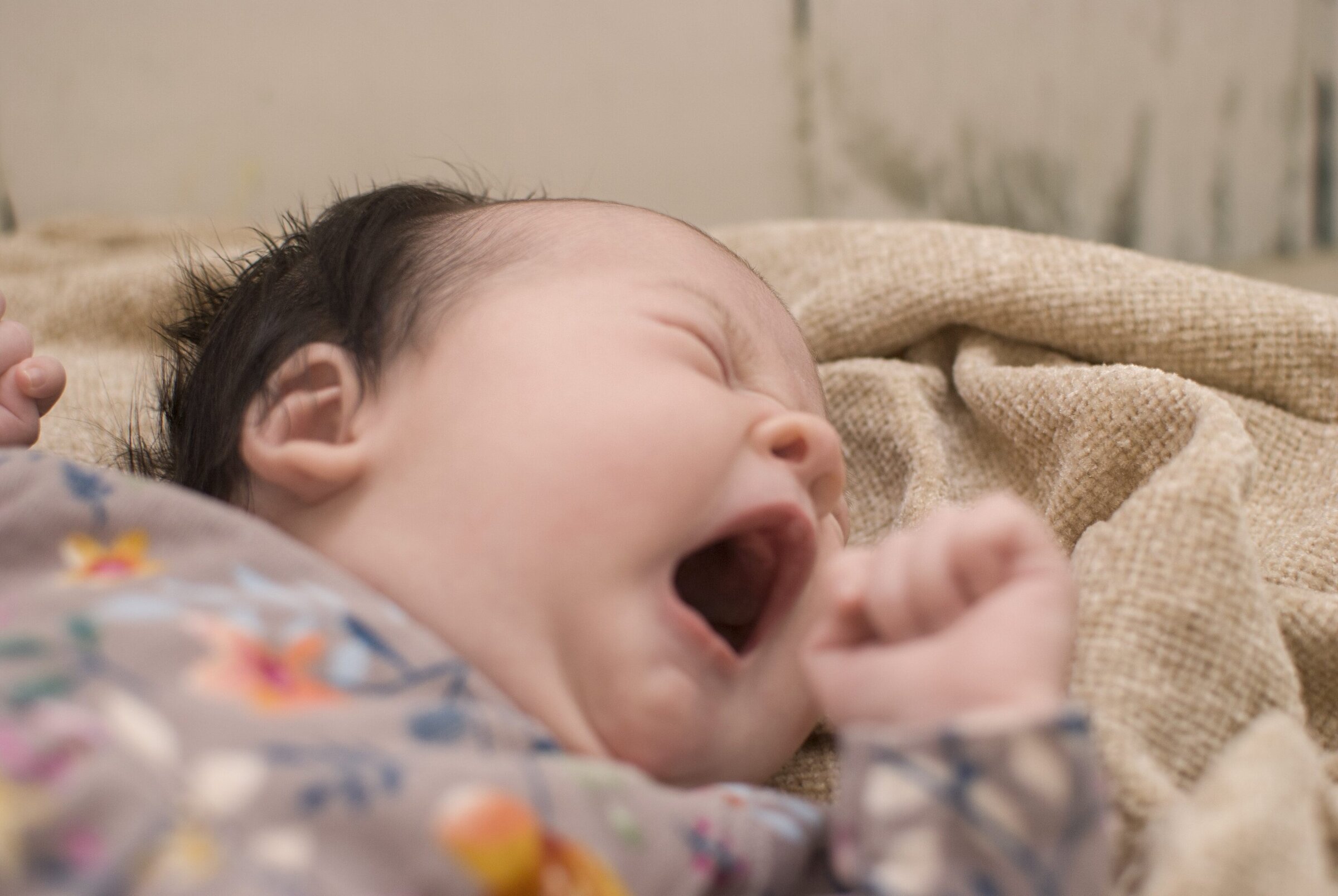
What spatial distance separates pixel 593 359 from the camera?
1.71ft

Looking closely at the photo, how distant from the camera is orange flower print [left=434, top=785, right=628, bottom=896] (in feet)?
1.19

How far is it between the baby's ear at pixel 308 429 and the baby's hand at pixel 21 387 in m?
0.18

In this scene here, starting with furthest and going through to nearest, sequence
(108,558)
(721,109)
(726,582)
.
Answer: (721,109), (726,582), (108,558)

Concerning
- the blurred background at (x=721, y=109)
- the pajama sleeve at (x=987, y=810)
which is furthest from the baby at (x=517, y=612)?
the blurred background at (x=721, y=109)

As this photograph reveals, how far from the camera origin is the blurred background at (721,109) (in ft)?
4.11

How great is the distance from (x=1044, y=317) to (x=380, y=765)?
57 centimetres

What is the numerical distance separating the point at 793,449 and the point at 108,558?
302mm

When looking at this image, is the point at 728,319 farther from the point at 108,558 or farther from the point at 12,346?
Result: the point at 12,346

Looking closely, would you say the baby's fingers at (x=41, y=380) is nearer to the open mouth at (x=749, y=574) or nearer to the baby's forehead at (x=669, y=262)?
the baby's forehead at (x=669, y=262)

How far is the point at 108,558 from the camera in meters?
0.48

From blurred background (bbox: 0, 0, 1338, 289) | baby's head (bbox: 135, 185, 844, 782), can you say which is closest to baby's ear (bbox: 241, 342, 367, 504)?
baby's head (bbox: 135, 185, 844, 782)

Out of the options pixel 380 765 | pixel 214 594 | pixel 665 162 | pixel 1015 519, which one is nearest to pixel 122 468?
pixel 214 594

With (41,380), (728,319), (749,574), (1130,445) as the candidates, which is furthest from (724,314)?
(41,380)

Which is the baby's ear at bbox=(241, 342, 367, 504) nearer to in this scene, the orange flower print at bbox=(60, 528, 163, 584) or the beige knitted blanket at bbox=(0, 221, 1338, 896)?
the orange flower print at bbox=(60, 528, 163, 584)
